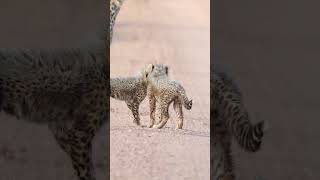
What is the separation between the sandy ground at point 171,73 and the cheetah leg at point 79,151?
6.5 inches

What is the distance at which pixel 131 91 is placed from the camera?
3752mm

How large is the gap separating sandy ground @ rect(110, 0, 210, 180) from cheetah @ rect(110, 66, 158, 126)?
4cm

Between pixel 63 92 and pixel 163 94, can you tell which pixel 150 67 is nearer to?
pixel 163 94

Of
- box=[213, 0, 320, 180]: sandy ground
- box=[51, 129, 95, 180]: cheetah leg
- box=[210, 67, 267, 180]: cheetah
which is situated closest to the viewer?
box=[213, 0, 320, 180]: sandy ground

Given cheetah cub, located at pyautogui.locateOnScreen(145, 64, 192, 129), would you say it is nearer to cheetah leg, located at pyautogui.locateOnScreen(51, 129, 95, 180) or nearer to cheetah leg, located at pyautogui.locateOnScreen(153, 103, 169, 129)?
cheetah leg, located at pyautogui.locateOnScreen(153, 103, 169, 129)

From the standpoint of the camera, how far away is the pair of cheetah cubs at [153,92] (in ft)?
12.0

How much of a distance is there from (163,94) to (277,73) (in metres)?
0.79

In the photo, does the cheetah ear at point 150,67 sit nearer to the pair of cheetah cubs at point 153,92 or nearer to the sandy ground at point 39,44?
the pair of cheetah cubs at point 153,92

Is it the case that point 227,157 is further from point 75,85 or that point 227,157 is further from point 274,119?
point 75,85

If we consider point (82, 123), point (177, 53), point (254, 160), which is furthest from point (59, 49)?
point (254, 160)

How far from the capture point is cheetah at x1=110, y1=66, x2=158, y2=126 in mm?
3734

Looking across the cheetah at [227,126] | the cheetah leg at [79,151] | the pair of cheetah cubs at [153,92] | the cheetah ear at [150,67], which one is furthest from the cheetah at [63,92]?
the cheetah at [227,126]

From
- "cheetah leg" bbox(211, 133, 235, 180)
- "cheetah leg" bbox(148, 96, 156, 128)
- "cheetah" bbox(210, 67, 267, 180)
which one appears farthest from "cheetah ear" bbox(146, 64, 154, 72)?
"cheetah leg" bbox(211, 133, 235, 180)

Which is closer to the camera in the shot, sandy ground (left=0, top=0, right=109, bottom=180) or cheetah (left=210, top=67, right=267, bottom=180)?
cheetah (left=210, top=67, right=267, bottom=180)
